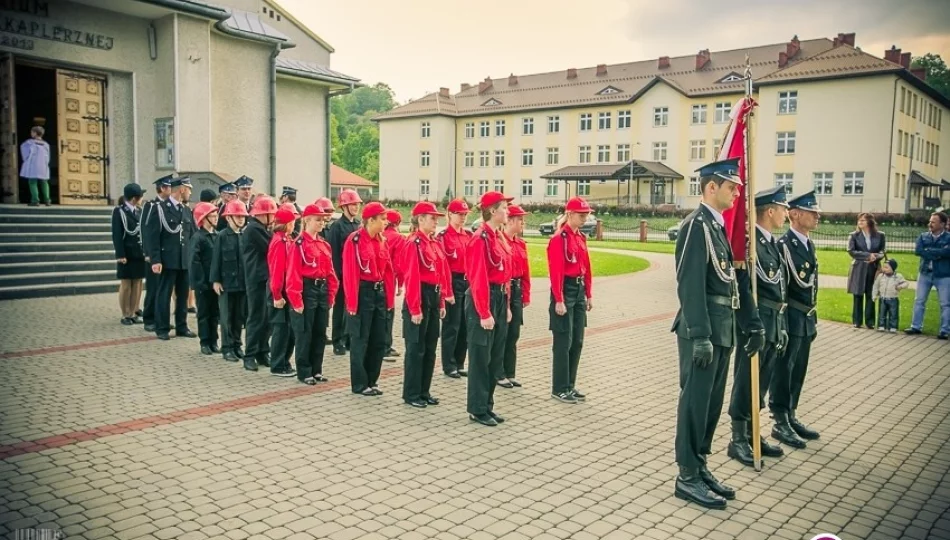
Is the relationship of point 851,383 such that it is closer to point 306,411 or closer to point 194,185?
point 306,411

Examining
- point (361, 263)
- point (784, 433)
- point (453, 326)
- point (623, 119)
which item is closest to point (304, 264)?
point (361, 263)

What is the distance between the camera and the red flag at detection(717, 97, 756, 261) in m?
5.86

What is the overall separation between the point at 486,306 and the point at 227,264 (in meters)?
4.31

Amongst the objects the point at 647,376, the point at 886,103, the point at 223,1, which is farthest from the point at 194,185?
the point at 886,103

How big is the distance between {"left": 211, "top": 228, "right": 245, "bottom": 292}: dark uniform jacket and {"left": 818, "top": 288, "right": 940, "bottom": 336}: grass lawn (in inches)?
446

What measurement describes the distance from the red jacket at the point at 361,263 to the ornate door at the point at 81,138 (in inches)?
517

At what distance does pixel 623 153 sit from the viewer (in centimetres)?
5928

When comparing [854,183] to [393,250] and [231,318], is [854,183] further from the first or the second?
[231,318]

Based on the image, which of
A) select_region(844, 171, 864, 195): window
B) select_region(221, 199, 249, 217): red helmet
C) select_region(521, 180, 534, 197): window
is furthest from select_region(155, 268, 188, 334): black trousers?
select_region(521, 180, 534, 197): window

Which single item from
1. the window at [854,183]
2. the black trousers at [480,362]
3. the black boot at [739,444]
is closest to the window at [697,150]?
the window at [854,183]

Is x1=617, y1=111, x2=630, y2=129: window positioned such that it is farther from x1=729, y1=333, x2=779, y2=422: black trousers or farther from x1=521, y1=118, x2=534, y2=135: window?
x1=729, y1=333, x2=779, y2=422: black trousers

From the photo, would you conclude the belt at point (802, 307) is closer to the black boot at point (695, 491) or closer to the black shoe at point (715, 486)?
the black shoe at point (715, 486)

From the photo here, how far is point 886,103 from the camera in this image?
44875 mm

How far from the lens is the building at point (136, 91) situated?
16188 millimetres
